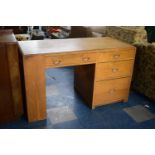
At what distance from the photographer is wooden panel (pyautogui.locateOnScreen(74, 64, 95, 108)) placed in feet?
7.13

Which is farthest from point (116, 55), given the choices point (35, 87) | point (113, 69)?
point (35, 87)

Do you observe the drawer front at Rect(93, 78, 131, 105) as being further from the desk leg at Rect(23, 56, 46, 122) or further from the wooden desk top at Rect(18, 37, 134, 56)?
the desk leg at Rect(23, 56, 46, 122)

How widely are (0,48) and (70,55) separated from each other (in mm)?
641

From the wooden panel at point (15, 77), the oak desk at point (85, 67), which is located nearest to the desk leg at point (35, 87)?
the oak desk at point (85, 67)

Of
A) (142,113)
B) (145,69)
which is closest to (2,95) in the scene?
(142,113)

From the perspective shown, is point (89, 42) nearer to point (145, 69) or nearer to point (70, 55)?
point (70, 55)

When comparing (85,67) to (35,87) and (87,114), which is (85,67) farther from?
(35,87)

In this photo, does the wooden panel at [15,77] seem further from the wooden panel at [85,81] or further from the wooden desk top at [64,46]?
the wooden panel at [85,81]

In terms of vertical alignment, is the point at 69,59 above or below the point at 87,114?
above

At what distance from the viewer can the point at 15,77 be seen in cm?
184

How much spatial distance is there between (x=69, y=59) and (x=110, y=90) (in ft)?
2.31

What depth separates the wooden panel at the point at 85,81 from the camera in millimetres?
2174

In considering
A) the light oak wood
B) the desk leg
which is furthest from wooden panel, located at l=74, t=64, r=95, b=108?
the light oak wood

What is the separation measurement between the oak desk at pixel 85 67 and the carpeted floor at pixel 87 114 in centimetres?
10
